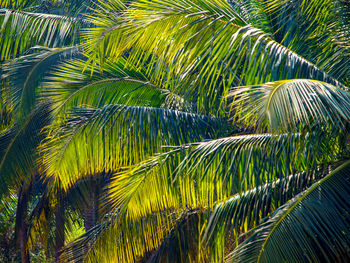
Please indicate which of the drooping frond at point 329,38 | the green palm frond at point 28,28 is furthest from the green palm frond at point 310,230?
Result: the green palm frond at point 28,28

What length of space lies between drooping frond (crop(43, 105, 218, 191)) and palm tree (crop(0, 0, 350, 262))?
0.06ft

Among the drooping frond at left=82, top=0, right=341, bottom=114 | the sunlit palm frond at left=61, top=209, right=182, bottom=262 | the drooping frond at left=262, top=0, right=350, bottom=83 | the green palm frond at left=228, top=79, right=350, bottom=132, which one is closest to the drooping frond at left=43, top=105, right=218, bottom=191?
the sunlit palm frond at left=61, top=209, right=182, bottom=262

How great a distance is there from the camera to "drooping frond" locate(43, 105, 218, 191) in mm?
6184

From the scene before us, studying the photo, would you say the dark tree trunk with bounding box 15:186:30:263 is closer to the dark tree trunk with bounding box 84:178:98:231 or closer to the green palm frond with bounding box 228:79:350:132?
the dark tree trunk with bounding box 84:178:98:231

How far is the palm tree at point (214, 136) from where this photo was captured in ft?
13.9

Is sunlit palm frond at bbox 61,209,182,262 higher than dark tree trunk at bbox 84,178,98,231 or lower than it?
higher

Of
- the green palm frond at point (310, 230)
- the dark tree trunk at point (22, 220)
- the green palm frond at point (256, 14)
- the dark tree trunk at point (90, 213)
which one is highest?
the green palm frond at point (256, 14)

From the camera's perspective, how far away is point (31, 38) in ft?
28.1

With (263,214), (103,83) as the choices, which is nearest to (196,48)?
(263,214)

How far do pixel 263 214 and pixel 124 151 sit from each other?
200cm

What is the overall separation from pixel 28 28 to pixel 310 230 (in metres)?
6.25

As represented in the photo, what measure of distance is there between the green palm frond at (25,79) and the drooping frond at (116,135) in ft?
8.20

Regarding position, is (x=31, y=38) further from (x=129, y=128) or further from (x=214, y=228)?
(x=214, y=228)

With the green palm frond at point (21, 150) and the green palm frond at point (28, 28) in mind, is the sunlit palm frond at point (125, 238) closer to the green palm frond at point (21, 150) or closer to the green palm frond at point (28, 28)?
the green palm frond at point (21, 150)
